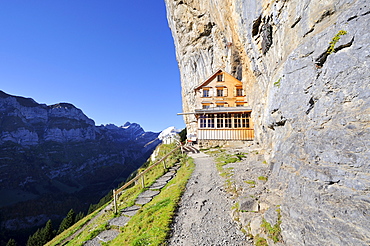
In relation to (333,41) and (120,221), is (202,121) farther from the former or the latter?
(333,41)

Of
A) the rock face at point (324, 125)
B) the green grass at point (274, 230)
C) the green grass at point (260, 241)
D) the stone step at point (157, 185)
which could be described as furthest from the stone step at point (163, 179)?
the green grass at point (274, 230)

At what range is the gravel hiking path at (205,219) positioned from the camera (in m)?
6.42

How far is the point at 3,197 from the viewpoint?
108 metres

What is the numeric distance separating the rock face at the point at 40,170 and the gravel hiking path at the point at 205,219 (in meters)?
115

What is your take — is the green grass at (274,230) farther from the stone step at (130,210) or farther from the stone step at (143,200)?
the stone step at (143,200)

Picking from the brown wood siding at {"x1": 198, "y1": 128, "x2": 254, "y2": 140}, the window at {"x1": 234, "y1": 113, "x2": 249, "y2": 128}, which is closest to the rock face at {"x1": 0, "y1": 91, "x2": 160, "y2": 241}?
the brown wood siding at {"x1": 198, "y1": 128, "x2": 254, "y2": 140}

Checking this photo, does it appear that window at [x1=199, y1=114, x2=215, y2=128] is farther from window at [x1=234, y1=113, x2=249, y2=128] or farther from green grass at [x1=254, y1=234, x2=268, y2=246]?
green grass at [x1=254, y1=234, x2=268, y2=246]

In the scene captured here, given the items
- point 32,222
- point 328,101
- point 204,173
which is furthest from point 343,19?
point 32,222

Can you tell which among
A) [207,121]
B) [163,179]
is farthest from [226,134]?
[163,179]

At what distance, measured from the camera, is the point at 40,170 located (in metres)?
147

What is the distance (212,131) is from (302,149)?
19.9 metres

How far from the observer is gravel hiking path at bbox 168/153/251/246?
6418 millimetres

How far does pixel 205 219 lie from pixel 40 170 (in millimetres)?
193316

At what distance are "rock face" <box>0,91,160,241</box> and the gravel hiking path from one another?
11517cm
